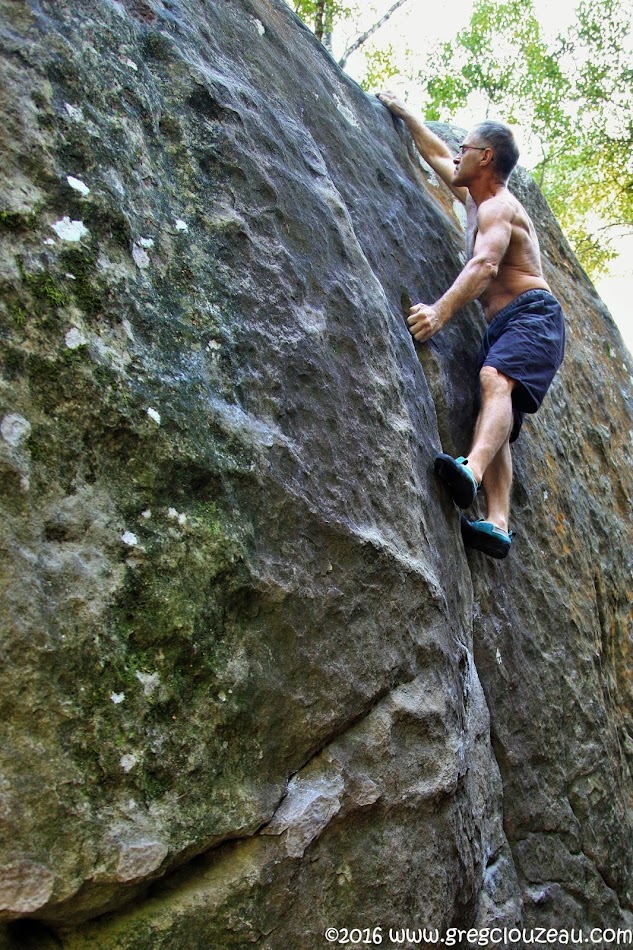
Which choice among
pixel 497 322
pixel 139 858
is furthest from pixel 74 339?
pixel 497 322

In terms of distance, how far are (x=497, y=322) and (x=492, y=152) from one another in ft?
3.44

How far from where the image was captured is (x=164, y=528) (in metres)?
2.11

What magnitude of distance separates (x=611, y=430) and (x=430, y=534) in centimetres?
307

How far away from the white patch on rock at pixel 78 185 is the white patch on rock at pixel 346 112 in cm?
228

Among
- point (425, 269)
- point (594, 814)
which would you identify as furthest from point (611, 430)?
point (594, 814)

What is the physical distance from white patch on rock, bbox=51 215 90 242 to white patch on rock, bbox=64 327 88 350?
27 centimetres

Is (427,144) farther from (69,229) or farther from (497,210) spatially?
(69,229)

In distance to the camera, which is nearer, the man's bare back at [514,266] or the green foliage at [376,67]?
the man's bare back at [514,266]

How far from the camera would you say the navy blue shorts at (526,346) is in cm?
388

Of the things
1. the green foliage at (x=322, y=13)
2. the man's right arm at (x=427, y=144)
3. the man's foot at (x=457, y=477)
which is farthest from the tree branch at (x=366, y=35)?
the man's foot at (x=457, y=477)

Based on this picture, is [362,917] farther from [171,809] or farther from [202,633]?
[202,633]

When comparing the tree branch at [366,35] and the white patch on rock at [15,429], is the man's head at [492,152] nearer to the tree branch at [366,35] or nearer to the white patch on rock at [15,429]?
the white patch on rock at [15,429]

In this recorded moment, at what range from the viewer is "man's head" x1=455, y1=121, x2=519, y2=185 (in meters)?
4.38

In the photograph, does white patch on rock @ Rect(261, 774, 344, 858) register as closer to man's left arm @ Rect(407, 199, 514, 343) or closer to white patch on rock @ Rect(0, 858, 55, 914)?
white patch on rock @ Rect(0, 858, 55, 914)
